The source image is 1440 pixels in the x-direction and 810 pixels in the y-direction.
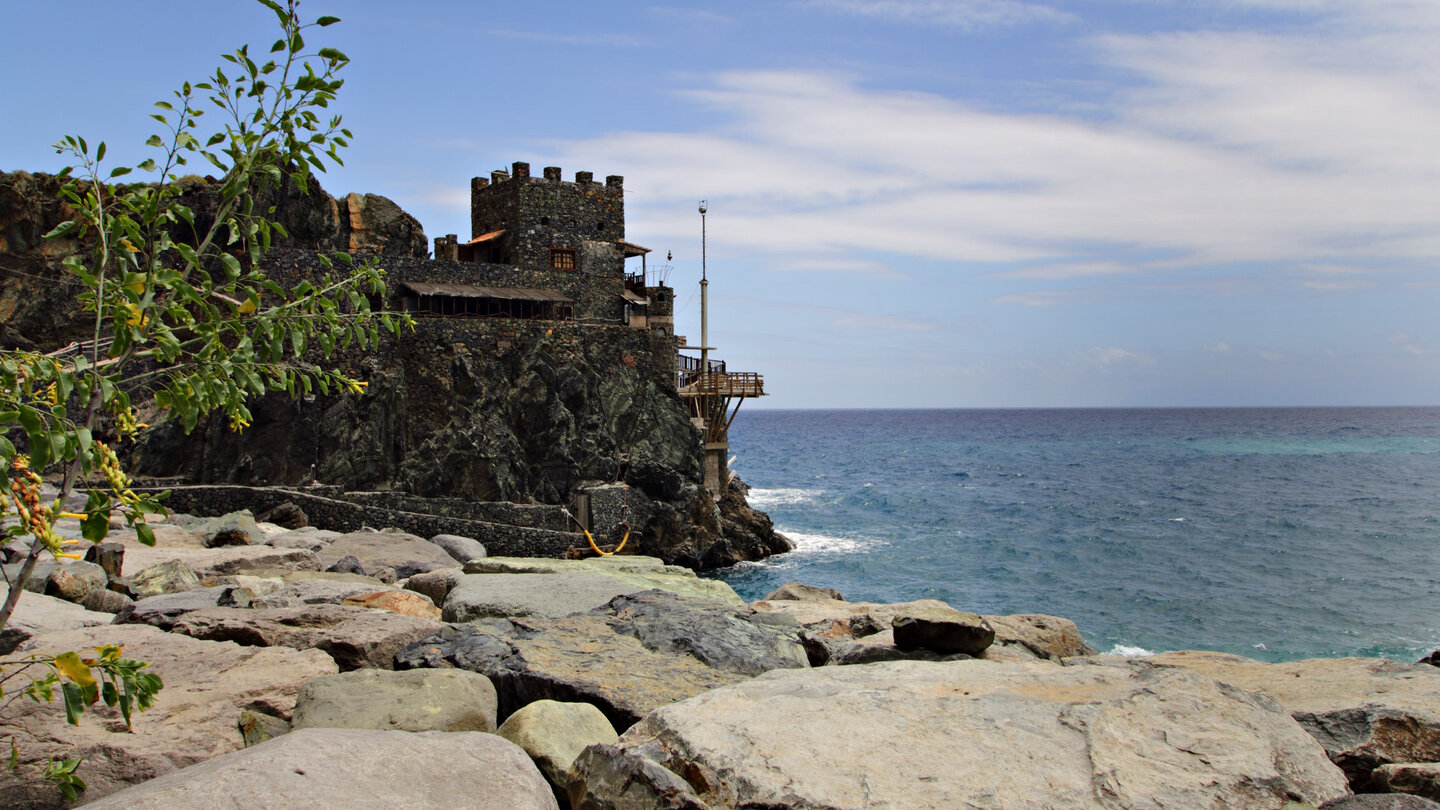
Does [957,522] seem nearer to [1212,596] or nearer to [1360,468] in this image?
[1212,596]

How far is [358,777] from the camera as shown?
471cm

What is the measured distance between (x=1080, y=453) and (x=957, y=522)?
217ft

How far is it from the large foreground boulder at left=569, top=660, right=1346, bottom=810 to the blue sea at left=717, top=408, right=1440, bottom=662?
21.8 metres

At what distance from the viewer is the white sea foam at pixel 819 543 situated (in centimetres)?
4481

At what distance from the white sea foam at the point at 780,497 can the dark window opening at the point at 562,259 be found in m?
23.3

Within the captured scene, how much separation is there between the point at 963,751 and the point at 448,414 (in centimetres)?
3129

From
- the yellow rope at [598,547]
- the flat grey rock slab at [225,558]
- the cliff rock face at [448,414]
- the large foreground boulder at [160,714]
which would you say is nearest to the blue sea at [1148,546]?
the yellow rope at [598,547]

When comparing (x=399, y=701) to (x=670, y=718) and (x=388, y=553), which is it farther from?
(x=388, y=553)

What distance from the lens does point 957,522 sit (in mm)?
53875

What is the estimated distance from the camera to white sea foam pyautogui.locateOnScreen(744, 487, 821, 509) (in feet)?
208

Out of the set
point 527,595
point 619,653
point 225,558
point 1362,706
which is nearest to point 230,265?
point 619,653

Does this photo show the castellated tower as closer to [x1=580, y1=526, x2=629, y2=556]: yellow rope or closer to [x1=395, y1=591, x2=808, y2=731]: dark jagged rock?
[x1=580, y1=526, x2=629, y2=556]: yellow rope

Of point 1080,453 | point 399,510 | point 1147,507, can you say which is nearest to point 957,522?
point 1147,507

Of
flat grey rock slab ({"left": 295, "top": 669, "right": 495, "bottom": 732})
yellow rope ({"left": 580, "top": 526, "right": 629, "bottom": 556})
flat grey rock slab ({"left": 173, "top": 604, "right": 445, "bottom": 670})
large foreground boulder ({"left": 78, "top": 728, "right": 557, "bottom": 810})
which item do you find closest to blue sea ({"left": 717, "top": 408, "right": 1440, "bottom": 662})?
yellow rope ({"left": 580, "top": 526, "right": 629, "bottom": 556})
